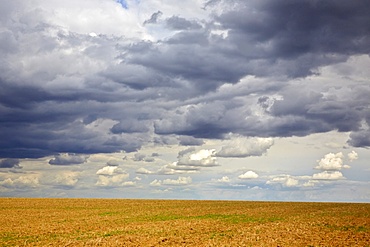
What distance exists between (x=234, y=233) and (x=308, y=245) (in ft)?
26.1

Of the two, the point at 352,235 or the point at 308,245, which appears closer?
the point at 308,245

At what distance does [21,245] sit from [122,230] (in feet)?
34.9

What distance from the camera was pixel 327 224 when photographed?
4628 centimetres

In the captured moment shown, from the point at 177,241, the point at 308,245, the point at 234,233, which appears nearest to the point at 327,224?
the point at 234,233

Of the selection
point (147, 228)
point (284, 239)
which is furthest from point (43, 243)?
point (284, 239)

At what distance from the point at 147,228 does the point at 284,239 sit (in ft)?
46.5

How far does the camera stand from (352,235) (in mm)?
36625

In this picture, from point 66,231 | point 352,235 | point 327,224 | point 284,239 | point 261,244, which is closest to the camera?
point 261,244

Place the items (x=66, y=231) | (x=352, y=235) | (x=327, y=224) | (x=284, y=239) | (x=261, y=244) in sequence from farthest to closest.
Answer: (x=327, y=224), (x=66, y=231), (x=352, y=235), (x=284, y=239), (x=261, y=244)

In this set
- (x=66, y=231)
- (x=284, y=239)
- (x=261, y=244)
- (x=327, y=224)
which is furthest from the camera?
(x=327, y=224)

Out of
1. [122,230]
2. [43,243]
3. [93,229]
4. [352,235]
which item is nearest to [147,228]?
[122,230]

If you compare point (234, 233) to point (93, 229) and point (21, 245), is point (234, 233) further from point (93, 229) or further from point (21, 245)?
point (21, 245)

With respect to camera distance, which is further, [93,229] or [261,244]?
[93,229]

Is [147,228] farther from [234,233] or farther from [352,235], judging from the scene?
[352,235]
